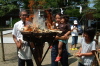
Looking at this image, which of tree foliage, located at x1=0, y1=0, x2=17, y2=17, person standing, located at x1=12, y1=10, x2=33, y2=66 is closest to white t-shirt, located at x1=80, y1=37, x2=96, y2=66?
person standing, located at x1=12, y1=10, x2=33, y2=66

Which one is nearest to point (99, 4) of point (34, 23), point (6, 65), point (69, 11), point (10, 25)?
point (34, 23)

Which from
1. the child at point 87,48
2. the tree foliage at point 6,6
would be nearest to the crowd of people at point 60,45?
the child at point 87,48

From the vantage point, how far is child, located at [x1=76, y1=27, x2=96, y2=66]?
274cm

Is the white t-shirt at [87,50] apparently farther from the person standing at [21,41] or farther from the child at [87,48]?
the person standing at [21,41]

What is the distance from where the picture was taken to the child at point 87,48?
9.00ft

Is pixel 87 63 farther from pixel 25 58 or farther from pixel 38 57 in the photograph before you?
pixel 25 58

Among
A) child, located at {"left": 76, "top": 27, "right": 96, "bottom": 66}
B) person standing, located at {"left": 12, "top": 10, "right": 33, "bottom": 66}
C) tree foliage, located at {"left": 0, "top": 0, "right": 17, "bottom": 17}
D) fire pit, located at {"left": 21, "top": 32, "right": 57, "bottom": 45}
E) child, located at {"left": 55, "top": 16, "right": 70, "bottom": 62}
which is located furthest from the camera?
tree foliage, located at {"left": 0, "top": 0, "right": 17, "bottom": 17}

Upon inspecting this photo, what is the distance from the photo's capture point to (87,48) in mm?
2807

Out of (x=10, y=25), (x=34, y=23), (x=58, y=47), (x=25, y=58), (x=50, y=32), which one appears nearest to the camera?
(x=50, y=32)

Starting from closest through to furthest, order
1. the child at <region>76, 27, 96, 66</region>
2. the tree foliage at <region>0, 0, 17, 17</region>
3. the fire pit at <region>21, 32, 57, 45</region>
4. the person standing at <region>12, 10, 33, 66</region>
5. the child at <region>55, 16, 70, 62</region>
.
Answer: the fire pit at <region>21, 32, 57, 45</region>
the child at <region>76, 27, 96, 66</region>
the person standing at <region>12, 10, 33, 66</region>
the child at <region>55, 16, 70, 62</region>
the tree foliage at <region>0, 0, 17, 17</region>

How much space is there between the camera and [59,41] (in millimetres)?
3473

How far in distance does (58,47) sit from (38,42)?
37.9 inches

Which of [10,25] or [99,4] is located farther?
[10,25]

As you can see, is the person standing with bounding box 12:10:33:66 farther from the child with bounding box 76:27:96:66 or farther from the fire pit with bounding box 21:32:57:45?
the child with bounding box 76:27:96:66
